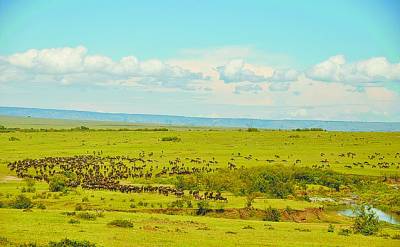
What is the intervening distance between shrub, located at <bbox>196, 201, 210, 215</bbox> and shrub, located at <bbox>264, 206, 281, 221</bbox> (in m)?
4.22

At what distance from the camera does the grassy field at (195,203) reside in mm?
26938

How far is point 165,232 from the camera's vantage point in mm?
28047

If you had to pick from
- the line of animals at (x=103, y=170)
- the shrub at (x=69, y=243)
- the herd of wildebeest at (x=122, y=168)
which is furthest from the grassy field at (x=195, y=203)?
the line of animals at (x=103, y=170)

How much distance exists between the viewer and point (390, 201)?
50250 mm

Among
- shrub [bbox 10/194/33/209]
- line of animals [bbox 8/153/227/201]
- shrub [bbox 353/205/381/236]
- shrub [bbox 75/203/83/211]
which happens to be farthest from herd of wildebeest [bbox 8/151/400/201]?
shrub [bbox 353/205/381/236]

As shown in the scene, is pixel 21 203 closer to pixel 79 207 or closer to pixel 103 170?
pixel 79 207

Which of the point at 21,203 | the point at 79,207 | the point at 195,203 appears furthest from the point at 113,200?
the point at 21,203

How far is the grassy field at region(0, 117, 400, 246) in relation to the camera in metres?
26.9

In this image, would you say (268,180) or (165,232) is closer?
(165,232)

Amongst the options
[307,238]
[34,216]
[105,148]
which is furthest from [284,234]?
[105,148]

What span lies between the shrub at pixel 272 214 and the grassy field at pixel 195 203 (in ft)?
2.09

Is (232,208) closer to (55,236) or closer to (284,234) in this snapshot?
(284,234)

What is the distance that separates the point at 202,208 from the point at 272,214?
503 cm

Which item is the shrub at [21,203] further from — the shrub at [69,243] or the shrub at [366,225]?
the shrub at [366,225]
